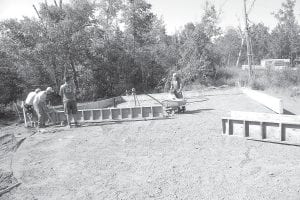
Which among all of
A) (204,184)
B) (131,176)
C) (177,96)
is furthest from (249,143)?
(177,96)

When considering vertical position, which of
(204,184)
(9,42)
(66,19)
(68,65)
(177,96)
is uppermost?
(66,19)

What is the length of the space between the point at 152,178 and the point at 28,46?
19145mm

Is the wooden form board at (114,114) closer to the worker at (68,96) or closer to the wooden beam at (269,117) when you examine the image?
the worker at (68,96)

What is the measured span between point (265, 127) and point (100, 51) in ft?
64.1

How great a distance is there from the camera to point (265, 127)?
8578 mm

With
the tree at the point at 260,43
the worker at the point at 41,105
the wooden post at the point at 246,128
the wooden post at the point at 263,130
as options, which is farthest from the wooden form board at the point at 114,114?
the tree at the point at 260,43

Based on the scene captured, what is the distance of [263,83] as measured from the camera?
22.1 meters

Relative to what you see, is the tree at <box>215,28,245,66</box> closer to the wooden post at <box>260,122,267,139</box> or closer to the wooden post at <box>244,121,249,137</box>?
the wooden post at <box>244,121,249,137</box>

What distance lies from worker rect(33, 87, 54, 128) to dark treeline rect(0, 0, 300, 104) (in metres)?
9.50

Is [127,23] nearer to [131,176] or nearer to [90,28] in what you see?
[90,28]

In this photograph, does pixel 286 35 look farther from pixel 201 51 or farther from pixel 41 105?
pixel 41 105

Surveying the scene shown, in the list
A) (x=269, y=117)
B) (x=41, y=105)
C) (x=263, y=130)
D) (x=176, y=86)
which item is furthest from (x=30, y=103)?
(x=269, y=117)

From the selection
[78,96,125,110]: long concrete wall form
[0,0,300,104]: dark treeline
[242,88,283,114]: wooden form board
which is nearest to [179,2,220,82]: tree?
[0,0,300,104]: dark treeline

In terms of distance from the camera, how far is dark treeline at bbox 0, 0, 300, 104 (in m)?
22.1
